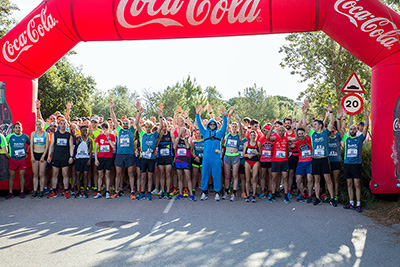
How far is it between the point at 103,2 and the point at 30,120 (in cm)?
384

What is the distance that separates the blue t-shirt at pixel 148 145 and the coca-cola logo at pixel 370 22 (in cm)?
549

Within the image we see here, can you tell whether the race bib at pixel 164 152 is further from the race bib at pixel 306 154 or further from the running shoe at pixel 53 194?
the race bib at pixel 306 154

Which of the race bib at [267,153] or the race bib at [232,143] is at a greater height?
the race bib at [232,143]

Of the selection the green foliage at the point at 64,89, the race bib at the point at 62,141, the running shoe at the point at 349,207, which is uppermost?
the green foliage at the point at 64,89

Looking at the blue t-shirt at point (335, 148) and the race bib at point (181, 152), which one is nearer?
the blue t-shirt at point (335, 148)

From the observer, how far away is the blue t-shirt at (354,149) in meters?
8.64

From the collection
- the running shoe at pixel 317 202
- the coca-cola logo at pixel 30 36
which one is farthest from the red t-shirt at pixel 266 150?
the coca-cola logo at pixel 30 36

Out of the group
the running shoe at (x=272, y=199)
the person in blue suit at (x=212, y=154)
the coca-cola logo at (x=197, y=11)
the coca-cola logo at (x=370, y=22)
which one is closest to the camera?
the coca-cola logo at (x=370, y=22)

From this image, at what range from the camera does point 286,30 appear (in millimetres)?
8664

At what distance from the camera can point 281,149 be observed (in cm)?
971

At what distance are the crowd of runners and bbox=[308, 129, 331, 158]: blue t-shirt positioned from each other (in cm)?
3

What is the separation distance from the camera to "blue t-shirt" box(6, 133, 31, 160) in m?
9.55

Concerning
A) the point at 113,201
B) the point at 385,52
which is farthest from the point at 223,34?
the point at 113,201

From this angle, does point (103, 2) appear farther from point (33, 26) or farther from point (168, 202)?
point (168, 202)
